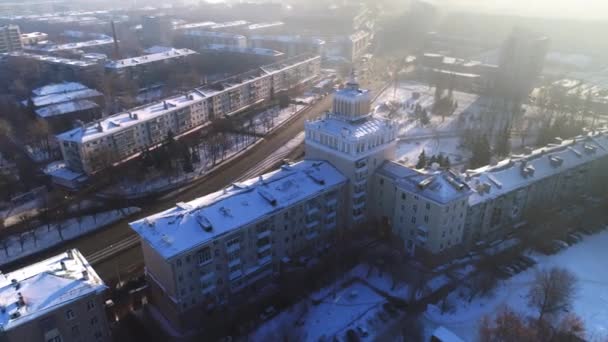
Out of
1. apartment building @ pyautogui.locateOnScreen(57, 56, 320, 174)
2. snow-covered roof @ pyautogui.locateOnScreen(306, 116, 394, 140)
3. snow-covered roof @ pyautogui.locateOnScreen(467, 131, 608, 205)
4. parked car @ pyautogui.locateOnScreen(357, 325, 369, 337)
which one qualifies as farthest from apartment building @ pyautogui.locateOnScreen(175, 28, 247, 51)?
parked car @ pyautogui.locateOnScreen(357, 325, 369, 337)

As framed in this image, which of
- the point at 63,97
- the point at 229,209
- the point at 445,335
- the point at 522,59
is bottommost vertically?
the point at 445,335

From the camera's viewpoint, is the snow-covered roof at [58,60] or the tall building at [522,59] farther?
the snow-covered roof at [58,60]

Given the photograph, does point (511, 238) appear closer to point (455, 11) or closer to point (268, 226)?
point (268, 226)

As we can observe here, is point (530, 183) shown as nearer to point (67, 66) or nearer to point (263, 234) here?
point (263, 234)

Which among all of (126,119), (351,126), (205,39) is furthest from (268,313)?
(205,39)

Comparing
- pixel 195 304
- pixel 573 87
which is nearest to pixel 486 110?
pixel 573 87

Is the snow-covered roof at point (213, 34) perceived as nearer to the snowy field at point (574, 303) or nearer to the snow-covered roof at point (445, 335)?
the snowy field at point (574, 303)

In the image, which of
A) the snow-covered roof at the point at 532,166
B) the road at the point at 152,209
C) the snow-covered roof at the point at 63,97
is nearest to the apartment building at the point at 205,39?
the snow-covered roof at the point at 63,97
